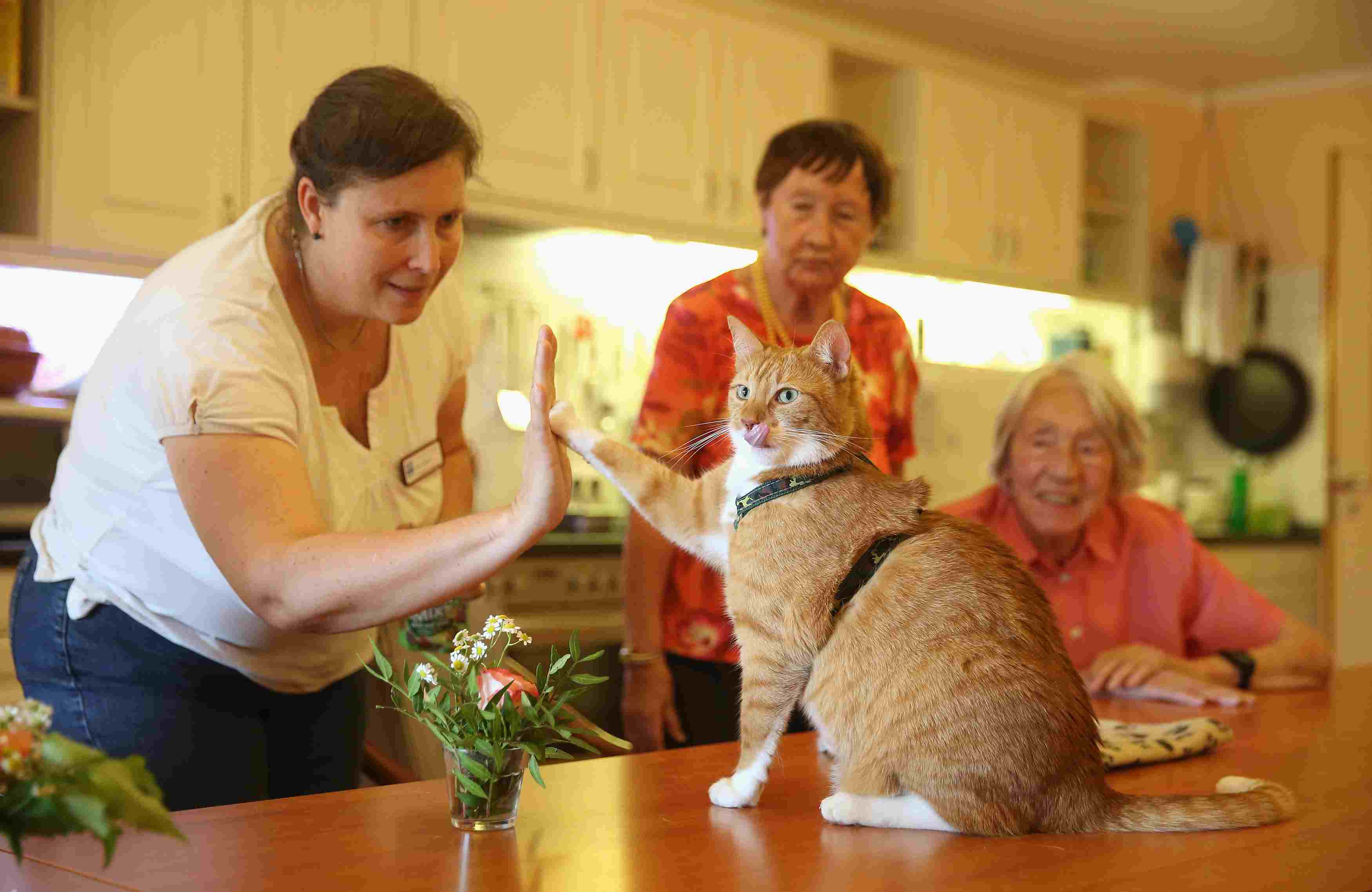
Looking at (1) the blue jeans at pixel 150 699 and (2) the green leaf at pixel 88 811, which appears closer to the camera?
(2) the green leaf at pixel 88 811

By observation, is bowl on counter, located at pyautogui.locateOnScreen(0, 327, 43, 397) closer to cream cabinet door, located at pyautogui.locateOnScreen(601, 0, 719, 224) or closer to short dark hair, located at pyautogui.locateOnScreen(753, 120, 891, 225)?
cream cabinet door, located at pyautogui.locateOnScreen(601, 0, 719, 224)

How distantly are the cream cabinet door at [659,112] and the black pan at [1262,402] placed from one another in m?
2.83

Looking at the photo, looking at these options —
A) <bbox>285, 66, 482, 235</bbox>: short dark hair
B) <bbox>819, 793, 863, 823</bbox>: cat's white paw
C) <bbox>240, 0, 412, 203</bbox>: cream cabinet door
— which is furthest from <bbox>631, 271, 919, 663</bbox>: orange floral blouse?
<bbox>240, 0, 412, 203</bbox>: cream cabinet door

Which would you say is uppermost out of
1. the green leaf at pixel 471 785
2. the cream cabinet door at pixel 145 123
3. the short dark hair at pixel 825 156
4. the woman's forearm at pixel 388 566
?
the cream cabinet door at pixel 145 123

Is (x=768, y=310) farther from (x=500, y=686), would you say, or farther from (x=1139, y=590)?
(x=500, y=686)

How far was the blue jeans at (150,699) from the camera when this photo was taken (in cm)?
138

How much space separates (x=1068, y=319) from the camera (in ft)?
18.7

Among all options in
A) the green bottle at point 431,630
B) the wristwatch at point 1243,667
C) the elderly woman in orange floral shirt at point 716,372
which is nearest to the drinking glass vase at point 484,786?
the green bottle at point 431,630

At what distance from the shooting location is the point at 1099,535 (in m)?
2.35

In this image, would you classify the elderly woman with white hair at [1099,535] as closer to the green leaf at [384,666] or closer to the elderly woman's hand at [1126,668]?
the elderly woman's hand at [1126,668]

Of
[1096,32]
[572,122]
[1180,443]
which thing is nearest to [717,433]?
[572,122]

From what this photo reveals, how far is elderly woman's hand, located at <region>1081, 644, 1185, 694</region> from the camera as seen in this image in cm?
199

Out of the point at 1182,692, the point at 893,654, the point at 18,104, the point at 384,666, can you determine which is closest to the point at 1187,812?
the point at 893,654

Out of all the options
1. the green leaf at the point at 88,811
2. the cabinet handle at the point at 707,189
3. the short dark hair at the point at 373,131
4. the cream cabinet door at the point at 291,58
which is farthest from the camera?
the cabinet handle at the point at 707,189
